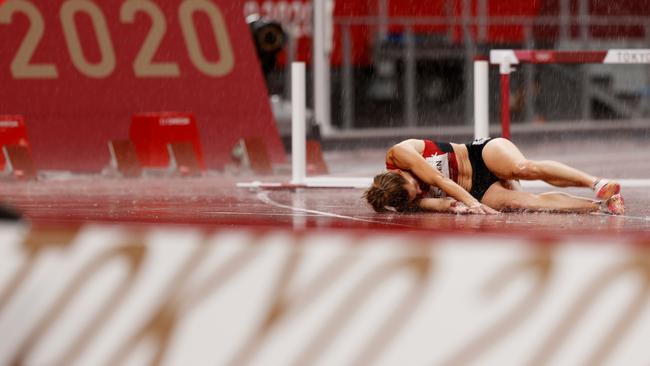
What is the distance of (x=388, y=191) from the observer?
1081cm

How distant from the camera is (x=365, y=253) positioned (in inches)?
189

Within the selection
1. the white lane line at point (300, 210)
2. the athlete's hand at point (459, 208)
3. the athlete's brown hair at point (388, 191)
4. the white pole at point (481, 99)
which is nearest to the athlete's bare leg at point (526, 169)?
the athlete's hand at point (459, 208)

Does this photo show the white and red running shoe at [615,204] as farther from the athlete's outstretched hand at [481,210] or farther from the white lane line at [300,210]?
the white lane line at [300,210]

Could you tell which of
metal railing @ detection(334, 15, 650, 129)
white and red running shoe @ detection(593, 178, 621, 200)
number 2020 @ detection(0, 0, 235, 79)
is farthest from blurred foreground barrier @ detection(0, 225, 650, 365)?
metal railing @ detection(334, 15, 650, 129)

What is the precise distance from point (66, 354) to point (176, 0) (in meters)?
14.1

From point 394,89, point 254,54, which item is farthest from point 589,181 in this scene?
point 394,89

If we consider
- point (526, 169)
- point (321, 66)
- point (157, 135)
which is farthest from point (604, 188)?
point (321, 66)

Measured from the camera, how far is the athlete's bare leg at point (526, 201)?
11.3m

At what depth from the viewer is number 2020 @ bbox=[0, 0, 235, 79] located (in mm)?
18484

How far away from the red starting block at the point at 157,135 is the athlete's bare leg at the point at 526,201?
24.3ft

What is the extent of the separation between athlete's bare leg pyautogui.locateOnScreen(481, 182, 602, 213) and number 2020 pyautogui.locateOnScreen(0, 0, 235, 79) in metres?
8.39

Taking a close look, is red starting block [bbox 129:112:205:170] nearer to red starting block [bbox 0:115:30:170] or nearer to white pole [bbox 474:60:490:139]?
red starting block [bbox 0:115:30:170]

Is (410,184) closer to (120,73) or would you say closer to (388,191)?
(388,191)

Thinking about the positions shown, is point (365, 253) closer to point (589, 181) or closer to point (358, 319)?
point (358, 319)
